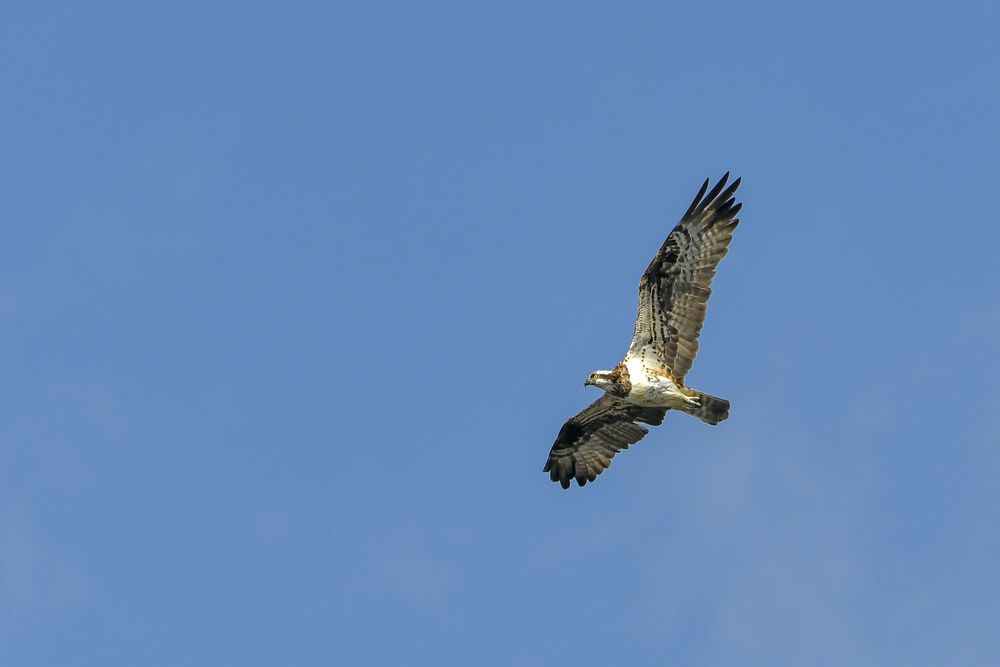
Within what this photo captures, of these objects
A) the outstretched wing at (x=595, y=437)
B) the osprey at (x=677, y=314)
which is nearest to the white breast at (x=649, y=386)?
the osprey at (x=677, y=314)

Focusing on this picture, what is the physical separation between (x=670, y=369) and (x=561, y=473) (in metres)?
3.41

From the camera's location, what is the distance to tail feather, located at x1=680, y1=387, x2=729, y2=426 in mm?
22469

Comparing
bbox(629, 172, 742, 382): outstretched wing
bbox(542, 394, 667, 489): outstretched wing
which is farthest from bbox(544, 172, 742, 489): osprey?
bbox(542, 394, 667, 489): outstretched wing

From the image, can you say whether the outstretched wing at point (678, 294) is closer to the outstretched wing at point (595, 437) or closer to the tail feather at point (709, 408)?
the tail feather at point (709, 408)

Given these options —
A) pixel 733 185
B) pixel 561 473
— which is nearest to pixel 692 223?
pixel 733 185

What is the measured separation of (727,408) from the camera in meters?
22.5

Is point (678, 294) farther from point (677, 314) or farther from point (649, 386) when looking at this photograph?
point (649, 386)

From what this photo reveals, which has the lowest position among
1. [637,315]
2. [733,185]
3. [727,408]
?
[727,408]

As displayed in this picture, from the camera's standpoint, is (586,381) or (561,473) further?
(561,473)

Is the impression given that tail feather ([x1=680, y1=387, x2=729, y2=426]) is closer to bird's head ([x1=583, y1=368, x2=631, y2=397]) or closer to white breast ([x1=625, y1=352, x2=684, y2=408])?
white breast ([x1=625, y1=352, x2=684, y2=408])

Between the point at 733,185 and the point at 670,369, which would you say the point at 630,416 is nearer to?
the point at 670,369

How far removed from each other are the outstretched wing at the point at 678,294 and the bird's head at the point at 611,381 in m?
0.60

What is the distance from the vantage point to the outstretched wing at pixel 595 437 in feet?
79.4

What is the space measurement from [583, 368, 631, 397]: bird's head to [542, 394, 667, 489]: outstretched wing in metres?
1.12
